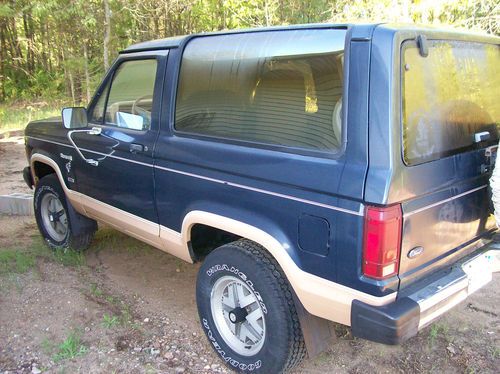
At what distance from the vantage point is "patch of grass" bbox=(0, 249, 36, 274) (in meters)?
4.11

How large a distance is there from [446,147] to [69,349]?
2.48 m

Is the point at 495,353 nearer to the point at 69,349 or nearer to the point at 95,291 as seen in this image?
the point at 69,349

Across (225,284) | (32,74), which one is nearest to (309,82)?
(225,284)

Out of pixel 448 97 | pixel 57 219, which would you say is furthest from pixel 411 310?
pixel 57 219

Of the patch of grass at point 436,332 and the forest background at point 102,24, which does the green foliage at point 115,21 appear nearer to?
the forest background at point 102,24

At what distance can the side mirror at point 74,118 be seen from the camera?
3.66m

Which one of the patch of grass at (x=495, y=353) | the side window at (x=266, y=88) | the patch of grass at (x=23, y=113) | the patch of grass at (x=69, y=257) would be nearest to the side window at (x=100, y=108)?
the side window at (x=266, y=88)

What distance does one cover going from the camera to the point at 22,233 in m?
5.10

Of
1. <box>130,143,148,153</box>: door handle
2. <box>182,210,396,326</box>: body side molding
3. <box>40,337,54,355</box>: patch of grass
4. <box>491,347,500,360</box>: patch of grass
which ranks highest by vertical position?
<box>130,143,148,153</box>: door handle

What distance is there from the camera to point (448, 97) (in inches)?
94.5

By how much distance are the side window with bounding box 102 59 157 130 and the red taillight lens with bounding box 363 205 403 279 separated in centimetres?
175

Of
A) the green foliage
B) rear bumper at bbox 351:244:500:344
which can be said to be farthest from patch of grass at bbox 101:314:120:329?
the green foliage

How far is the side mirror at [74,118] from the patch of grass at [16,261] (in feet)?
4.52

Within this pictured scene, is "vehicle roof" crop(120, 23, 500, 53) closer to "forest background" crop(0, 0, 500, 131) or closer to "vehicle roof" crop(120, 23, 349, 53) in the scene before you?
"vehicle roof" crop(120, 23, 349, 53)
